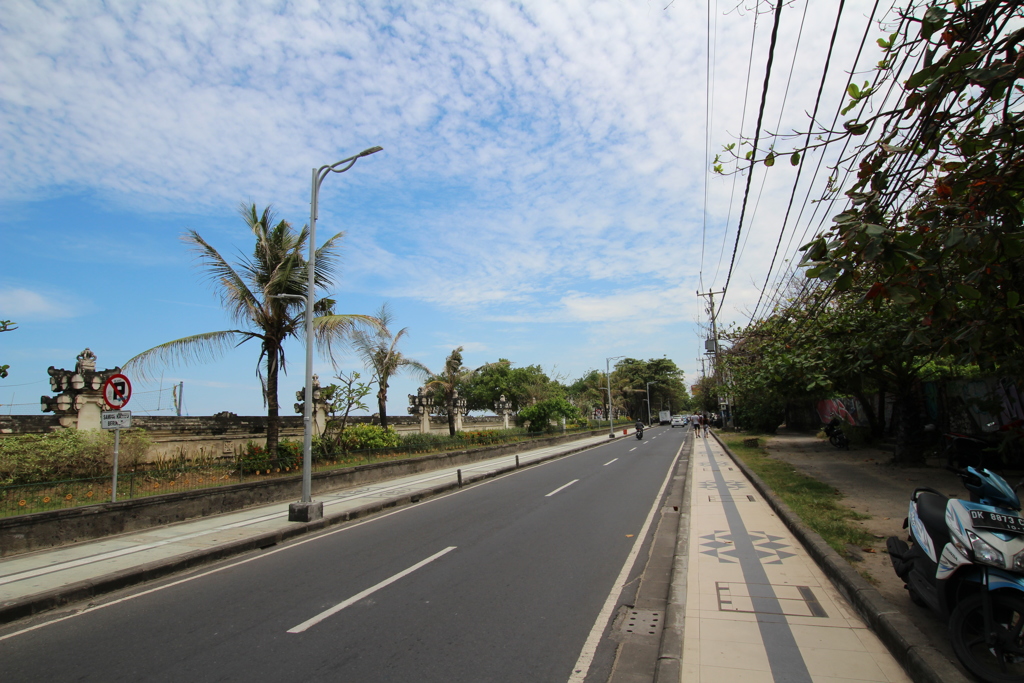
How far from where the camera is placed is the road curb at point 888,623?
12.3 ft

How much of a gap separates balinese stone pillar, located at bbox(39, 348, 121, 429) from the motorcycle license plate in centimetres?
Result: 1481

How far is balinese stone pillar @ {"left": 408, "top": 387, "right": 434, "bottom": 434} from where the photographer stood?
96.2ft

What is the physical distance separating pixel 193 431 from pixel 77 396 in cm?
297

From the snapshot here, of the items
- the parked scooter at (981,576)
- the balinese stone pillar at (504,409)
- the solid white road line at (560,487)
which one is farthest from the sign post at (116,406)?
the balinese stone pillar at (504,409)

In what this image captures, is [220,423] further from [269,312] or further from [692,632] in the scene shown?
[692,632]

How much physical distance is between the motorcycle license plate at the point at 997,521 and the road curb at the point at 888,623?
3.12ft

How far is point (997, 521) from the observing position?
3932 mm

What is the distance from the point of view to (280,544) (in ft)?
31.4

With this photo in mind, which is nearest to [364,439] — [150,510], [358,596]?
[150,510]

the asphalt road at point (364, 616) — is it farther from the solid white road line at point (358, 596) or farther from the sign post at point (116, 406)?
the sign post at point (116, 406)

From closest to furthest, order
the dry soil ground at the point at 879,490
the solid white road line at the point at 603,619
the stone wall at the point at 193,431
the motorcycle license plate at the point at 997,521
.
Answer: the motorcycle license plate at the point at 997,521, the solid white road line at the point at 603,619, the dry soil ground at the point at 879,490, the stone wall at the point at 193,431

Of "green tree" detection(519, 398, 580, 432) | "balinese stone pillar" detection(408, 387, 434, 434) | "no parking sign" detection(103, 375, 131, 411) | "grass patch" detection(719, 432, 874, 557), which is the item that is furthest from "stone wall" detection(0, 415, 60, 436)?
"green tree" detection(519, 398, 580, 432)

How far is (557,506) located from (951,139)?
9.20 meters

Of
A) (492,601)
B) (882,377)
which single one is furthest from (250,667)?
(882,377)
